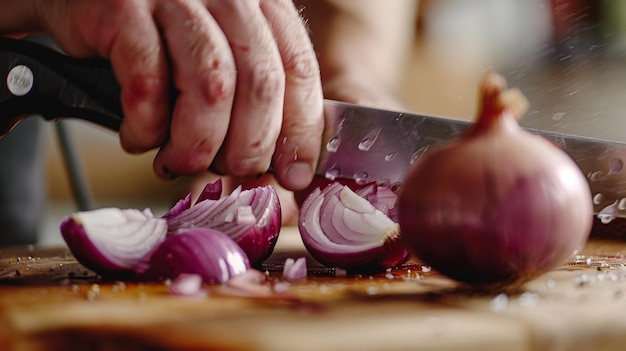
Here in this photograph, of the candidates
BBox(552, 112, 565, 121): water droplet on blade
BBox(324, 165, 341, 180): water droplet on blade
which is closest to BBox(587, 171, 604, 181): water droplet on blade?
BBox(324, 165, 341, 180): water droplet on blade

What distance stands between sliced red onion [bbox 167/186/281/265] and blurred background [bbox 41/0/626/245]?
2.51m

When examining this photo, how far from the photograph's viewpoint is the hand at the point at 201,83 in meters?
Result: 0.93

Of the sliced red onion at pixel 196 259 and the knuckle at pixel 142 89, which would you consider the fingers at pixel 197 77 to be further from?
the sliced red onion at pixel 196 259

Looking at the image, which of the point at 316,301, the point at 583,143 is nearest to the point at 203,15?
the point at 316,301

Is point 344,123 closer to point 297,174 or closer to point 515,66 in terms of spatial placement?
point 297,174

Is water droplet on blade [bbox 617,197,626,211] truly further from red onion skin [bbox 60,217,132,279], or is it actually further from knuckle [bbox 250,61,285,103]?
red onion skin [bbox 60,217,132,279]

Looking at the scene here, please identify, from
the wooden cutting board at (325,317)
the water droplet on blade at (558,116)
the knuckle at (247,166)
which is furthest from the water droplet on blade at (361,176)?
the water droplet on blade at (558,116)

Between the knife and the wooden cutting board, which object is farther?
the knife

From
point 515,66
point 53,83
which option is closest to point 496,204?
point 53,83

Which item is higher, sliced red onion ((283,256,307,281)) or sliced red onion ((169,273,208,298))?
sliced red onion ((169,273,208,298))

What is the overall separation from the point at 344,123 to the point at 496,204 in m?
0.40

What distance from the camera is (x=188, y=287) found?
2.41ft

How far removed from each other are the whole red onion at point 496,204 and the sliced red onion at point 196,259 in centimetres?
19

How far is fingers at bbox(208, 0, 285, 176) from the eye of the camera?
0.96 metres
